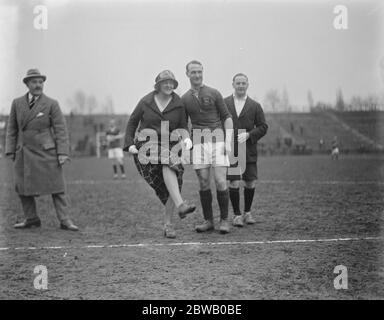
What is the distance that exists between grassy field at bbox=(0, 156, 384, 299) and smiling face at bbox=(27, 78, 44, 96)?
1.31m

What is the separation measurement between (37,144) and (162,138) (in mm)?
1487

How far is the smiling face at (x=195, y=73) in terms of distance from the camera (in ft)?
12.1

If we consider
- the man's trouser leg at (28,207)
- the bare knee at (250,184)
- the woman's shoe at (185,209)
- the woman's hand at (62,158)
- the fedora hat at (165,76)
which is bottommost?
the man's trouser leg at (28,207)

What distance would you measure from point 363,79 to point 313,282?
1458 mm

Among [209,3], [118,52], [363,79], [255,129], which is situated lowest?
[255,129]

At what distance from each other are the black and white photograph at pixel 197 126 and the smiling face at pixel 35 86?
13 mm

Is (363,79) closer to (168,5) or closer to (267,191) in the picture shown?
(168,5)

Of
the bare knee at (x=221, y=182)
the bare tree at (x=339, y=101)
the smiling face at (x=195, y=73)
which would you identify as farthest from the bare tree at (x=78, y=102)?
the bare tree at (x=339, y=101)

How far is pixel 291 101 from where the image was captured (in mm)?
3771

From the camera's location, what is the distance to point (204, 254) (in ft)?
11.6

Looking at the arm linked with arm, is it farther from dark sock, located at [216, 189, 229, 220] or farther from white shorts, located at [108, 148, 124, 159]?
white shorts, located at [108, 148, 124, 159]

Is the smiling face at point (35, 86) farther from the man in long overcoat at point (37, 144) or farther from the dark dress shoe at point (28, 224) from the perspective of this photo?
the dark dress shoe at point (28, 224)

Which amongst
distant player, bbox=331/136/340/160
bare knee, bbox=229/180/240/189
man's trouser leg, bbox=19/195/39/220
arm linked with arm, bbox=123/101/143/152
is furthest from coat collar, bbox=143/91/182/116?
man's trouser leg, bbox=19/195/39/220
